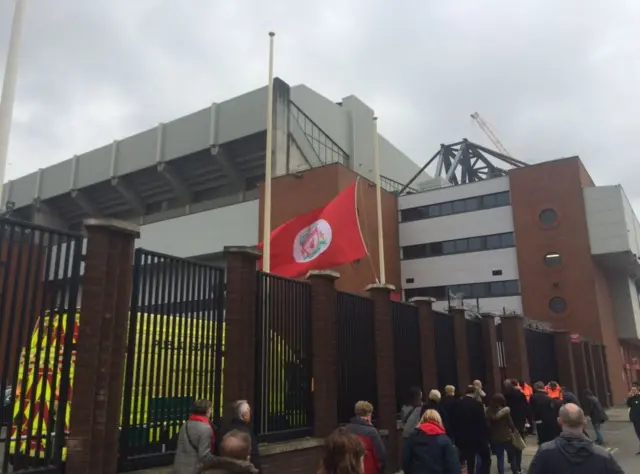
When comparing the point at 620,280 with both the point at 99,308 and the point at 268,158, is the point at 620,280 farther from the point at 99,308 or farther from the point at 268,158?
the point at 99,308

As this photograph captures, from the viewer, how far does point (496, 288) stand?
3822cm

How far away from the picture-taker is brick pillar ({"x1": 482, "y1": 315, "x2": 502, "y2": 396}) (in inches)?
717

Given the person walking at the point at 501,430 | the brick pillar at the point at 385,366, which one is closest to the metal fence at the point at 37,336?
the brick pillar at the point at 385,366

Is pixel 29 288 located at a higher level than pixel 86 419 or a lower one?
higher

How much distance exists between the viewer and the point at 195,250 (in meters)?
40.2

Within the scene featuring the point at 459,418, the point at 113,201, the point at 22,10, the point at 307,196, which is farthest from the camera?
the point at 113,201

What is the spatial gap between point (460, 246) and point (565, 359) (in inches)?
576

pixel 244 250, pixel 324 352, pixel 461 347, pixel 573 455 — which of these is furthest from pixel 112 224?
pixel 461 347

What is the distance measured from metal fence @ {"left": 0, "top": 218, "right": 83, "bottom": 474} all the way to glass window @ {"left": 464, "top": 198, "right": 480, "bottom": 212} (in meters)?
36.2

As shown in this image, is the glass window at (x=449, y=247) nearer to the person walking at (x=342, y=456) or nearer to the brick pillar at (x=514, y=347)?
the brick pillar at (x=514, y=347)

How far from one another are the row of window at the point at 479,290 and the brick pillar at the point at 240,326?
29.8 m

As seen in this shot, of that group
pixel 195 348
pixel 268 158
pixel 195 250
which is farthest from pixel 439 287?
pixel 195 348

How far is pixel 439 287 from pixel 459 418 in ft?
103

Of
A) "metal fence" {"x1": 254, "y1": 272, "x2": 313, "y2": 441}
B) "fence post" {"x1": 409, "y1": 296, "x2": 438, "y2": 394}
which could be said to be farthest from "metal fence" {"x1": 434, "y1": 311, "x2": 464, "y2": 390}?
"metal fence" {"x1": 254, "y1": 272, "x2": 313, "y2": 441}
